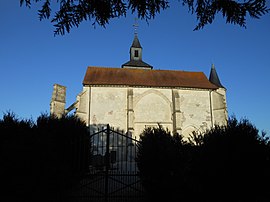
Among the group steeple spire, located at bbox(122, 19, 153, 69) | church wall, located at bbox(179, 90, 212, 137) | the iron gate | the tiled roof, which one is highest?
steeple spire, located at bbox(122, 19, 153, 69)

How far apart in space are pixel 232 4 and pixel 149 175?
601 cm

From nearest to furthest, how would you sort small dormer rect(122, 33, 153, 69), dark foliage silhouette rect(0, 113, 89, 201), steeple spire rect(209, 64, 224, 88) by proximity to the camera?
dark foliage silhouette rect(0, 113, 89, 201) → steeple spire rect(209, 64, 224, 88) → small dormer rect(122, 33, 153, 69)

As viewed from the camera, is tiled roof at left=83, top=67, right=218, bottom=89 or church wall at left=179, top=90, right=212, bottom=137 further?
tiled roof at left=83, top=67, right=218, bottom=89

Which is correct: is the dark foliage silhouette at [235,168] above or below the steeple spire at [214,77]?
below

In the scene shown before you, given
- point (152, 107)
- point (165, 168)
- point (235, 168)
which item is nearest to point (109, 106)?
point (152, 107)

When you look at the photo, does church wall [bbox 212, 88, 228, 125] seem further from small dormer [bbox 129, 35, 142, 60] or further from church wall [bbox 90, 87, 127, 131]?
small dormer [bbox 129, 35, 142, 60]

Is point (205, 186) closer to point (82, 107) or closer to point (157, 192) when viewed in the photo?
point (157, 192)

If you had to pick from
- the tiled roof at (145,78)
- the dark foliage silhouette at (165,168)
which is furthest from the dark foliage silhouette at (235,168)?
the tiled roof at (145,78)

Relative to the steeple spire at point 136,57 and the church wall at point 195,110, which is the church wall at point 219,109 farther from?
the steeple spire at point 136,57

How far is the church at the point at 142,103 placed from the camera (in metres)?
24.0

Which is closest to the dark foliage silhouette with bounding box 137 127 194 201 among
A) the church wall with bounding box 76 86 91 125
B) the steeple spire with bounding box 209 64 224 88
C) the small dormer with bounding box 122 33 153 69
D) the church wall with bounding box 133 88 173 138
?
the church wall with bounding box 76 86 91 125

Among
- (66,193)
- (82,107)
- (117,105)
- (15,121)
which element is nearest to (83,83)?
(82,107)

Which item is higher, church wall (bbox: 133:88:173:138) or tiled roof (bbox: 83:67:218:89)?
tiled roof (bbox: 83:67:218:89)

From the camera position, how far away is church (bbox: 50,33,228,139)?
24.0 meters
